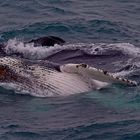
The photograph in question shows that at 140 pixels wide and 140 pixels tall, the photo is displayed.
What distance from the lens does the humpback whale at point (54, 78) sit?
52.0 ft

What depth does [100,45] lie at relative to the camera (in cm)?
2064

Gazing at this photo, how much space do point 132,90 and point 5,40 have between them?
8.80 meters

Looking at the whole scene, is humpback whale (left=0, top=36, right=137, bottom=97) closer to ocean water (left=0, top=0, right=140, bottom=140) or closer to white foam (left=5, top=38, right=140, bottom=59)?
ocean water (left=0, top=0, right=140, bottom=140)

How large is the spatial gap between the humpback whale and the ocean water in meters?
0.27

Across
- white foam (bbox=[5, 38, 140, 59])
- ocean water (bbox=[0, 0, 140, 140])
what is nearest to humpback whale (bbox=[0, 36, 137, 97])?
Result: ocean water (bbox=[0, 0, 140, 140])

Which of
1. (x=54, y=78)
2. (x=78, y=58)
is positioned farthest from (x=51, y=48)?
(x=54, y=78)

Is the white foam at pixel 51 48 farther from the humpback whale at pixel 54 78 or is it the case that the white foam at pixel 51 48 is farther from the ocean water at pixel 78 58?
the humpback whale at pixel 54 78

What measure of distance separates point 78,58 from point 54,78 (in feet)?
10.0

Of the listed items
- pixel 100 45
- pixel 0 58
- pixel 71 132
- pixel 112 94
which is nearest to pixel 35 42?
pixel 100 45

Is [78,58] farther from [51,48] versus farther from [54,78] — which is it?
[54,78]

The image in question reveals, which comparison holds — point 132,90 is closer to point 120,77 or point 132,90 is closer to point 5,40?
point 120,77

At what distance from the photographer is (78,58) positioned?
19.0m

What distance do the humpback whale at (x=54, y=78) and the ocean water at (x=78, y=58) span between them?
275 mm

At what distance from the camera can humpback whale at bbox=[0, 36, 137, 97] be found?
15.9 m
